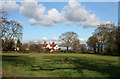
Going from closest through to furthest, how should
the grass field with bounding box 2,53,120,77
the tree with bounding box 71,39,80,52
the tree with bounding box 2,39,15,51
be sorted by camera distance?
the grass field with bounding box 2,53,120,77 < the tree with bounding box 2,39,15,51 < the tree with bounding box 71,39,80,52

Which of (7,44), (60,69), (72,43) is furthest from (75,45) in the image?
(60,69)

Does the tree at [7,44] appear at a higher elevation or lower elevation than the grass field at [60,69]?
higher

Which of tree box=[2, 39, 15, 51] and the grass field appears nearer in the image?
the grass field

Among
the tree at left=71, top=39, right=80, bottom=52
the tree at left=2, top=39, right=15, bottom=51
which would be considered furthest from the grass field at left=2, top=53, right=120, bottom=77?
the tree at left=71, top=39, right=80, bottom=52

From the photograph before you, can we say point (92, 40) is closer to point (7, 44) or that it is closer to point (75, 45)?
point (75, 45)

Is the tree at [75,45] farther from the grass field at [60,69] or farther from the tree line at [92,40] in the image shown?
the grass field at [60,69]

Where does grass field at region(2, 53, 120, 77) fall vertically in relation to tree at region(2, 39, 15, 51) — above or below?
below

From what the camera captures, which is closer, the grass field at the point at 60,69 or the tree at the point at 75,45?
the grass field at the point at 60,69

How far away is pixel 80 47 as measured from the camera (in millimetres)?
51906

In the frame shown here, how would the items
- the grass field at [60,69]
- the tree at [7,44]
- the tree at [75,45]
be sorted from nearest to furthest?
the grass field at [60,69] < the tree at [7,44] < the tree at [75,45]

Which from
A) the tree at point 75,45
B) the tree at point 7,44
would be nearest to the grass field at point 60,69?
the tree at point 7,44

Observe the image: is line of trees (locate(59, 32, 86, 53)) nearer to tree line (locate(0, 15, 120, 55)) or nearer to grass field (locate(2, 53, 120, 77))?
tree line (locate(0, 15, 120, 55))

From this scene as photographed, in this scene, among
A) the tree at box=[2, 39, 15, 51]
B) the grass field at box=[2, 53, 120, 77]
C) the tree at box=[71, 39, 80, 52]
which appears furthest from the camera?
the tree at box=[71, 39, 80, 52]

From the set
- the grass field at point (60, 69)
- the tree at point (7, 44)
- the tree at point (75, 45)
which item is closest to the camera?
the grass field at point (60, 69)
